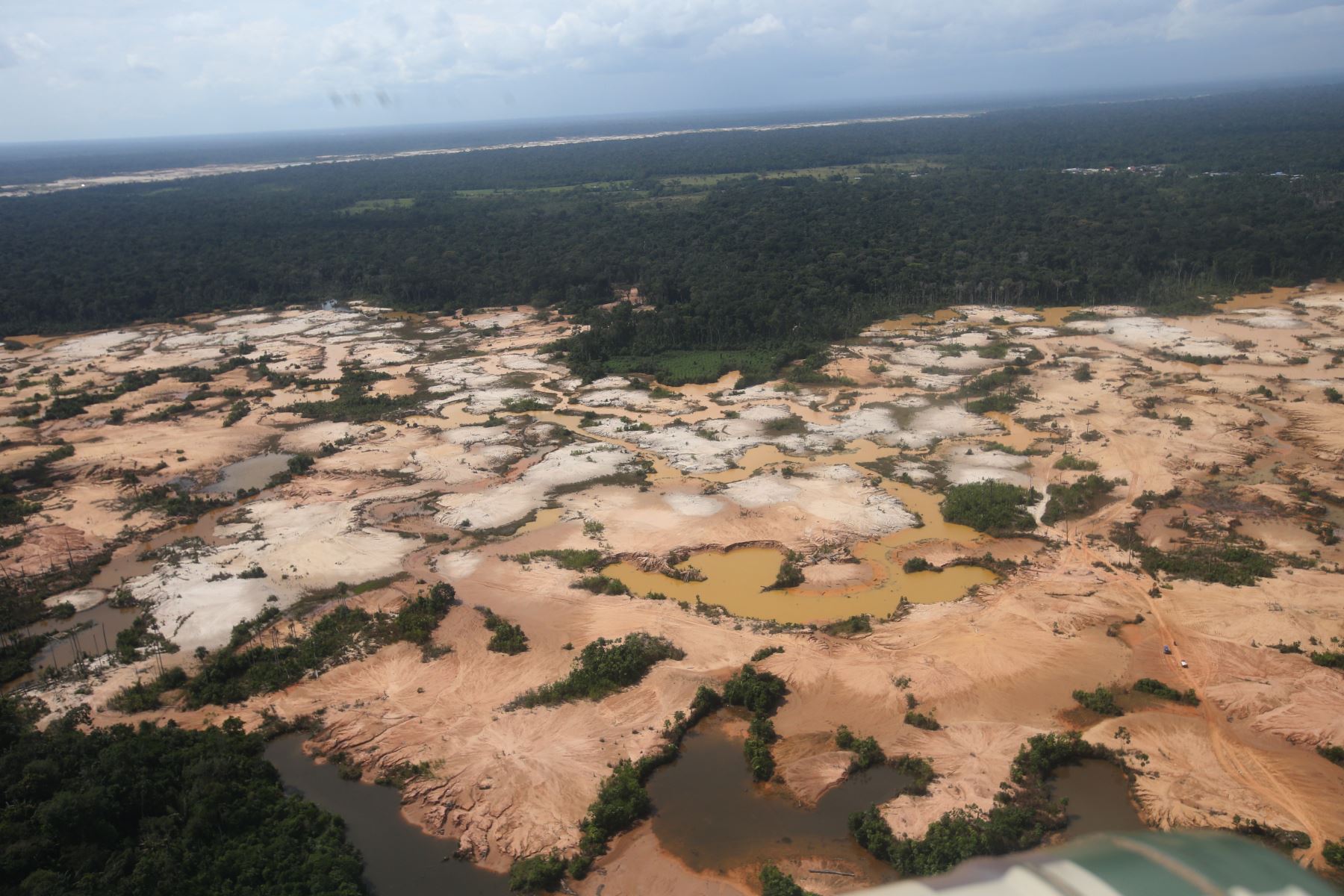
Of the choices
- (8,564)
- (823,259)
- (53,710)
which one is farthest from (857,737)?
(823,259)

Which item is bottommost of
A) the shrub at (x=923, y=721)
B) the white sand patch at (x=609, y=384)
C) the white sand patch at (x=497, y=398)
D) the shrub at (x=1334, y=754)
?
the shrub at (x=1334, y=754)

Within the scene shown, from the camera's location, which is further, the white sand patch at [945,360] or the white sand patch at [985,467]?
the white sand patch at [945,360]

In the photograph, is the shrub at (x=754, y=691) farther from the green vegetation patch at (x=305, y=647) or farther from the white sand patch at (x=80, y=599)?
the white sand patch at (x=80, y=599)

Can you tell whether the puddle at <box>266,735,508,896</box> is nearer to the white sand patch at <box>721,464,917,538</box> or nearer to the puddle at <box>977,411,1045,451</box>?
the white sand patch at <box>721,464,917,538</box>

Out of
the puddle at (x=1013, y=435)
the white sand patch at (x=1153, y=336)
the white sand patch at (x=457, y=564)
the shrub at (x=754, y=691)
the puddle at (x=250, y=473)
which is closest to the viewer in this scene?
the shrub at (x=754, y=691)

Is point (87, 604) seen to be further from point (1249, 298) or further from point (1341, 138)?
point (1341, 138)

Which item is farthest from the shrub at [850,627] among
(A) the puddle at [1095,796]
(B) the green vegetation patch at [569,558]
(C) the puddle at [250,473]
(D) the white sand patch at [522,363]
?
(D) the white sand patch at [522,363]
